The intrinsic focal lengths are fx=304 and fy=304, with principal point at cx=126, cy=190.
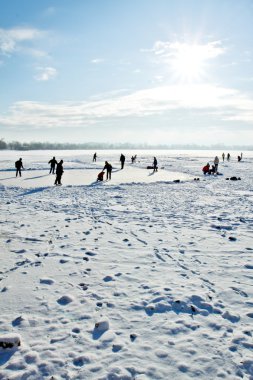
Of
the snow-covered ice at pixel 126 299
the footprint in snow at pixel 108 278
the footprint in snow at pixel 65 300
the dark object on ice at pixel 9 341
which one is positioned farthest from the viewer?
the footprint in snow at pixel 108 278

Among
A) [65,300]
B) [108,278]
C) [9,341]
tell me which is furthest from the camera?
[108,278]

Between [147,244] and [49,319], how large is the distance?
409cm

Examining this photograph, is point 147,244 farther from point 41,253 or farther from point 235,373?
point 235,373

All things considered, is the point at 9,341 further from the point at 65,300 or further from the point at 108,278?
the point at 108,278

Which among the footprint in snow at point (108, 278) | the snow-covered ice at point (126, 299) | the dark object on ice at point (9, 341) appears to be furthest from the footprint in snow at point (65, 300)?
the dark object on ice at point (9, 341)

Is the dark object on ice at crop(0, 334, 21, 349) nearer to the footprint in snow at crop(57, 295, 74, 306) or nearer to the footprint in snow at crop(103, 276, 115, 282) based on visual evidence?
the footprint in snow at crop(57, 295, 74, 306)

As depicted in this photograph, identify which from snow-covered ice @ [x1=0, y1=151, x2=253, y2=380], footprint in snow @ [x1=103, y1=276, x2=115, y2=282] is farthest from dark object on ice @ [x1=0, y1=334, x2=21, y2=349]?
footprint in snow @ [x1=103, y1=276, x2=115, y2=282]

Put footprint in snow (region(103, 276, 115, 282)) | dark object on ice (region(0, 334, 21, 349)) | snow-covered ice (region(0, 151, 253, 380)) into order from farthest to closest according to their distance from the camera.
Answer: footprint in snow (region(103, 276, 115, 282)), dark object on ice (region(0, 334, 21, 349)), snow-covered ice (region(0, 151, 253, 380))

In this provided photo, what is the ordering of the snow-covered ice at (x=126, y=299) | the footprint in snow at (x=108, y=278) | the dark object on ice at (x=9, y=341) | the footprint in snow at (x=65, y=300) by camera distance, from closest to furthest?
the snow-covered ice at (x=126, y=299) < the dark object on ice at (x=9, y=341) < the footprint in snow at (x=65, y=300) < the footprint in snow at (x=108, y=278)

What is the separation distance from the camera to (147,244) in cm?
814

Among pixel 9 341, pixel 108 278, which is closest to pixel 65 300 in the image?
pixel 108 278

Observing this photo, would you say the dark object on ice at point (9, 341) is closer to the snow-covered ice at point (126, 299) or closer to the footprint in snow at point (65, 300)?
the snow-covered ice at point (126, 299)

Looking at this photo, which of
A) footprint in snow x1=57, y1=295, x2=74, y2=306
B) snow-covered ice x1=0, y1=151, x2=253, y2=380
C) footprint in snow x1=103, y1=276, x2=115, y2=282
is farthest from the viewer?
footprint in snow x1=103, y1=276, x2=115, y2=282

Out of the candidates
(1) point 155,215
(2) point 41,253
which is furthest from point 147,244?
(1) point 155,215
